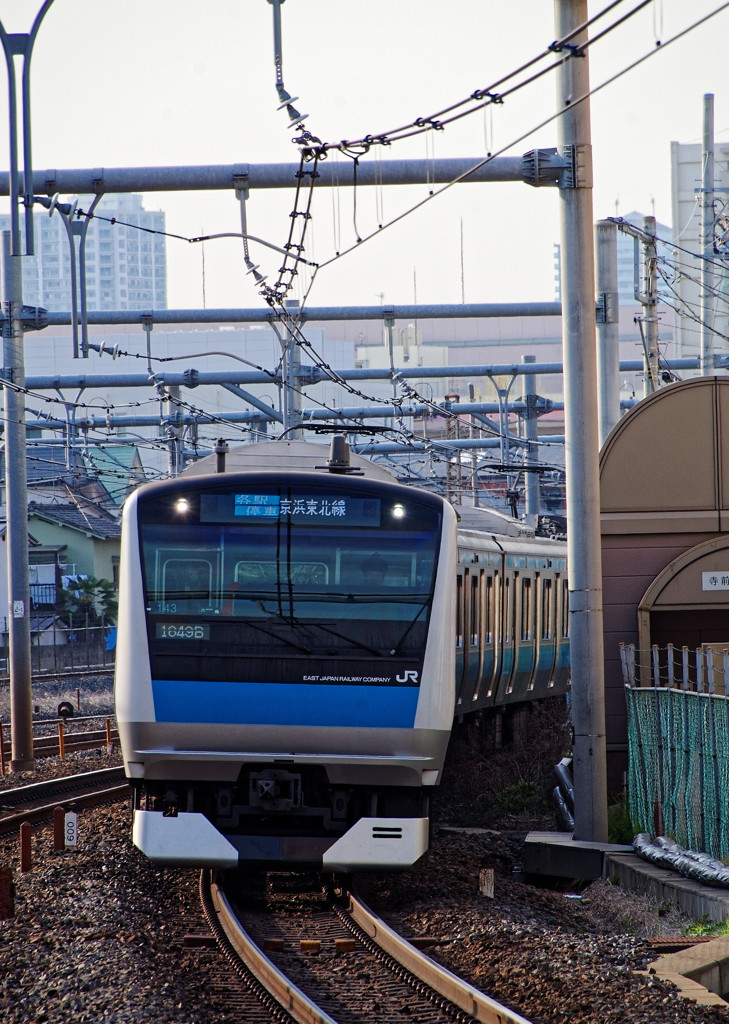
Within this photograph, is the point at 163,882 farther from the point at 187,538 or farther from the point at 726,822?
the point at 726,822

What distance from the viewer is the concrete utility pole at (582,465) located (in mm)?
12648

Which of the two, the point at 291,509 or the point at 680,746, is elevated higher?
the point at 291,509

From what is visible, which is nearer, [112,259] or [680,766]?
[680,766]

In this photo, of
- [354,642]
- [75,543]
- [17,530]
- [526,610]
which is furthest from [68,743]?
[75,543]

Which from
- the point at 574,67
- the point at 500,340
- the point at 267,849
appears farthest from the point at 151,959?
the point at 500,340

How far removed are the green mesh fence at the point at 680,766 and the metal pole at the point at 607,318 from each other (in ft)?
19.4

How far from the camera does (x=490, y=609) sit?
655 inches

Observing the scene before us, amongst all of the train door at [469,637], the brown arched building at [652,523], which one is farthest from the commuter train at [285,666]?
the train door at [469,637]

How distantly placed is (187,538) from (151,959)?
2.95 metres

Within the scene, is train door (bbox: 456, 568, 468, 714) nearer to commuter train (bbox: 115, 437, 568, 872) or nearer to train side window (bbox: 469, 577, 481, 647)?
train side window (bbox: 469, 577, 481, 647)

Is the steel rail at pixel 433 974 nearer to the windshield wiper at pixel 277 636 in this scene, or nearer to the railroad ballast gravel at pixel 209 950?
the railroad ballast gravel at pixel 209 950

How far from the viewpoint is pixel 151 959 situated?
8516 millimetres

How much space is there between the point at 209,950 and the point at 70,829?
152 inches

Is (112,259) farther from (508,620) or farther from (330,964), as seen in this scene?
(330,964)
